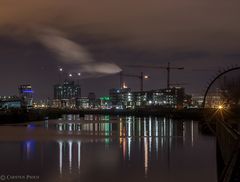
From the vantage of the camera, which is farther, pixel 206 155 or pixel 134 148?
pixel 134 148

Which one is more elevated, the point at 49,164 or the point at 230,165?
the point at 230,165

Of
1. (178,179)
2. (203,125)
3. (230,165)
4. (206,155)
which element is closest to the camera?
(230,165)

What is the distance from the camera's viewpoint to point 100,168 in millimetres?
35688

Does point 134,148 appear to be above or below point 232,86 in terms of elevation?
below

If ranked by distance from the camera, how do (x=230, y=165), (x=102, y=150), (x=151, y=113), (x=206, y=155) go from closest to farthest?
(x=230, y=165)
(x=206, y=155)
(x=102, y=150)
(x=151, y=113)

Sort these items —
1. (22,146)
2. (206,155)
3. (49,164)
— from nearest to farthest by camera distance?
1. (49,164)
2. (206,155)
3. (22,146)

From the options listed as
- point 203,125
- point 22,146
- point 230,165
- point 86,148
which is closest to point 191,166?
point 86,148

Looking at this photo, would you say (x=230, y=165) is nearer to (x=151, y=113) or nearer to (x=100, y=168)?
(x=100, y=168)

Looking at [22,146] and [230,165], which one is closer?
[230,165]

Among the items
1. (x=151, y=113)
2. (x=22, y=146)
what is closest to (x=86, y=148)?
(x=22, y=146)

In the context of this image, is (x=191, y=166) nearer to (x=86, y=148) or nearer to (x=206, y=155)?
(x=206, y=155)

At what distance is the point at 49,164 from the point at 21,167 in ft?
8.14

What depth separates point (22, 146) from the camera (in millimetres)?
53000

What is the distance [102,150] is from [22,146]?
33.0ft
